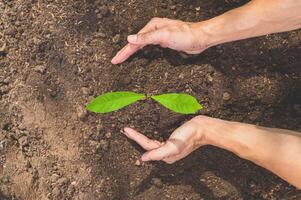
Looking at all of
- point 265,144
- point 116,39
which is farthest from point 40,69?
point 265,144

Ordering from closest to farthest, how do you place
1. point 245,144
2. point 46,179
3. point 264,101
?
1. point 245,144
2. point 46,179
3. point 264,101

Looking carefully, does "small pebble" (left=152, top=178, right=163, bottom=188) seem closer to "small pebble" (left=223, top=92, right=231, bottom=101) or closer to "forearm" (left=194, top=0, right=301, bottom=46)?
"small pebble" (left=223, top=92, right=231, bottom=101)

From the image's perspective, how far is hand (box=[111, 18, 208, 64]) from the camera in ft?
4.47

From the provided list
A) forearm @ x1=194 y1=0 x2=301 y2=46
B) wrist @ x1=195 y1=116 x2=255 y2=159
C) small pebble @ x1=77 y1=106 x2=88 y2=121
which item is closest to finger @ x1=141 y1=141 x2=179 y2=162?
wrist @ x1=195 y1=116 x2=255 y2=159

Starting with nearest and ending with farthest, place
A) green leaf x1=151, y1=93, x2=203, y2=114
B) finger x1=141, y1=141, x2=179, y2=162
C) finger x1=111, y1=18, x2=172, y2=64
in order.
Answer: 1. green leaf x1=151, y1=93, x2=203, y2=114
2. finger x1=141, y1=141, x2=179, y2=162
3. finger x1=111, y1=18, x2=172, y2=64

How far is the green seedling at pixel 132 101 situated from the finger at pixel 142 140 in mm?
205

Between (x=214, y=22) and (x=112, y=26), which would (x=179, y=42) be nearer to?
(x=214, y=22)

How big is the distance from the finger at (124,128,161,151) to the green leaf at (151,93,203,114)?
23cm

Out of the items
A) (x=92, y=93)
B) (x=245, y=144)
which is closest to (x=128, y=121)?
(x=92, y=93)

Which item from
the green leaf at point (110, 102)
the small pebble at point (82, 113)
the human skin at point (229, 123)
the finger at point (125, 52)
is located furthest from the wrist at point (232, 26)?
the small pebble at point (82, 113)

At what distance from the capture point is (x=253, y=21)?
1312 mm

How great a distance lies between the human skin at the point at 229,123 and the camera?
4.09ft

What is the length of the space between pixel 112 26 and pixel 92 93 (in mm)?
245

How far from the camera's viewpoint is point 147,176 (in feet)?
4.76
